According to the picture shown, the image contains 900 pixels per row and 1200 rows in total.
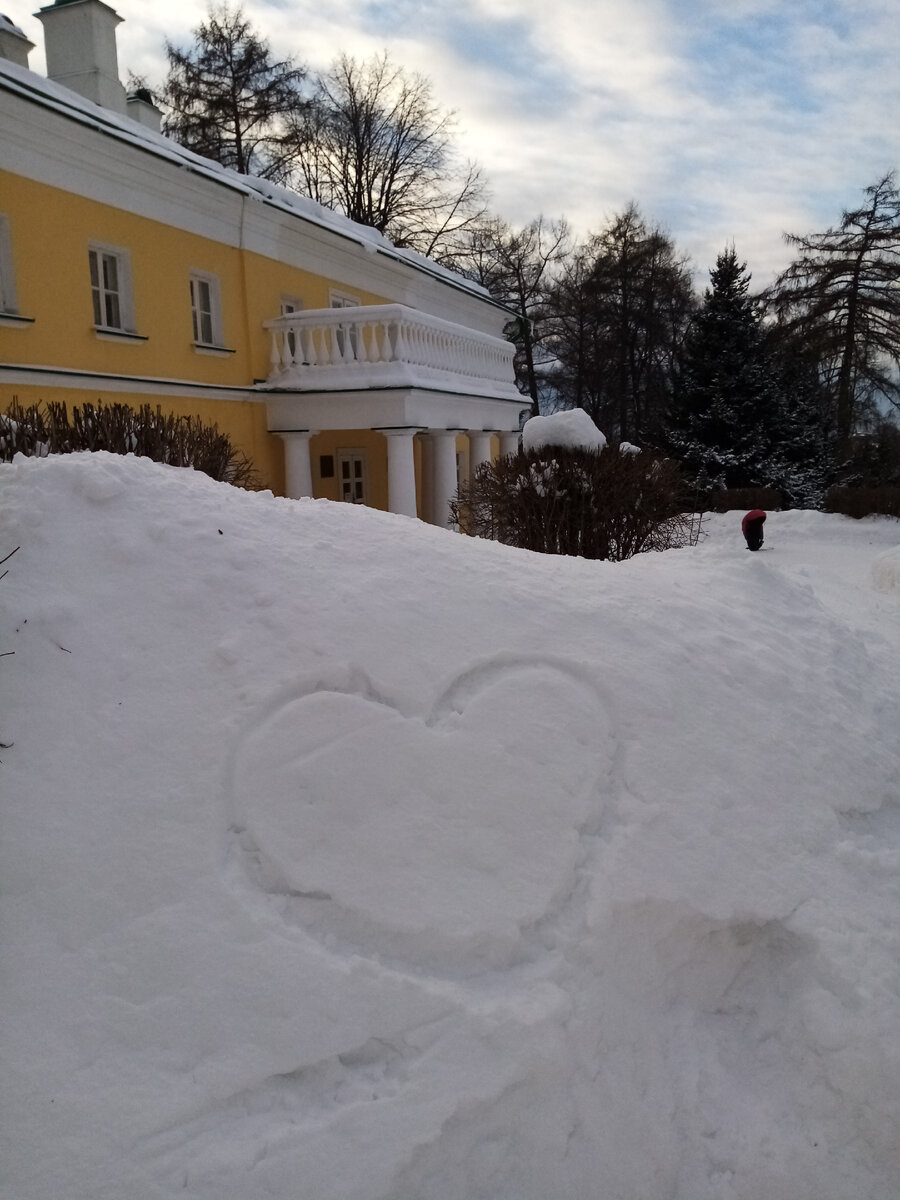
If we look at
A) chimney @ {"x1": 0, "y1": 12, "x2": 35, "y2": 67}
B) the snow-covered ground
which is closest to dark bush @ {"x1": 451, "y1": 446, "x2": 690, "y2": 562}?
the snow-covered ground

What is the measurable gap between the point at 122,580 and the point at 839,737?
121 inches

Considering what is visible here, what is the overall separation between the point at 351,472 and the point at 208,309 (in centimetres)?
392

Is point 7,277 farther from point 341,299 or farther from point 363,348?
point 341,299

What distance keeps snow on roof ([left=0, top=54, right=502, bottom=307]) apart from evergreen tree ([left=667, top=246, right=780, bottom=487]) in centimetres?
802

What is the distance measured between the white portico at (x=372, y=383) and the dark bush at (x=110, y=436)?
171 inches

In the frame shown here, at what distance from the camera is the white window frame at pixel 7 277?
9273 millimetres

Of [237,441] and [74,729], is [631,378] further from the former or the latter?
[74,729]

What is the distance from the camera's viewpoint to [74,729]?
2.83 metres

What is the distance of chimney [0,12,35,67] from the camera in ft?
38.6

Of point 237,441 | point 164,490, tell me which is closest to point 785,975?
point 164,490

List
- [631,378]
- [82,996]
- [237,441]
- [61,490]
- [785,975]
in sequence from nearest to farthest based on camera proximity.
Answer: [82,996] → [785,975] → [61,490] → [237,441] → [631,378]

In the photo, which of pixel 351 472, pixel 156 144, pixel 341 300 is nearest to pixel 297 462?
pixel 351 472

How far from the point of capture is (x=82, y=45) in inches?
524

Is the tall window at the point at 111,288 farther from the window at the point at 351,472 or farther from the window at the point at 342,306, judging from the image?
the window at the point at 351,472
